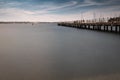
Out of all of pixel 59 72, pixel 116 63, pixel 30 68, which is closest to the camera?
pixel 59 72

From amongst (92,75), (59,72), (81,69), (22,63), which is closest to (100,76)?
(92,75)

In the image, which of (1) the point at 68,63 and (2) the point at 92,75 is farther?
(1) the point at 68,63

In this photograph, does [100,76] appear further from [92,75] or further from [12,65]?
[12,65]

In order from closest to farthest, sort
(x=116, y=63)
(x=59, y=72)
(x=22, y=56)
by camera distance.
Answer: (x=59, y=72), (x=116, y=63), (x=22, y=56)

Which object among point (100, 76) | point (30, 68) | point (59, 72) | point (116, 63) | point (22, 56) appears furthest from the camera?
point (22, 56)

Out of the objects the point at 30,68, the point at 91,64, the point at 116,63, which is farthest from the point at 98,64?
the point at 30,68

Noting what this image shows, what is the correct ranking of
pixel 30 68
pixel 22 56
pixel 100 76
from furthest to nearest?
pixel 22 56, pixel 30 68, pixel 100 76

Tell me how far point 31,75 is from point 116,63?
7.97 feet

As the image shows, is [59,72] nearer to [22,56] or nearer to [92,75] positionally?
[92,75]

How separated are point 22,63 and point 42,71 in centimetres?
101

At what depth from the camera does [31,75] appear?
14.2ft

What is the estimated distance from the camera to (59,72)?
4.54 m

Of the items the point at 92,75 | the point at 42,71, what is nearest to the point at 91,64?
the point at 92,75

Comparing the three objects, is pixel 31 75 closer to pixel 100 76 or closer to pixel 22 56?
pixel 100 76
